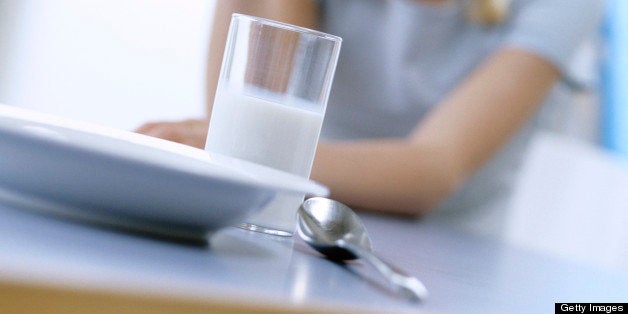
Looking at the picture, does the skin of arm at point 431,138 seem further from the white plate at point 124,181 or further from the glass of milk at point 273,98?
the white plate at point 124,181

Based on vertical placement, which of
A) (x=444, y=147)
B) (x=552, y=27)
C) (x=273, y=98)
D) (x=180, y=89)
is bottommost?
(x=180, y=89)

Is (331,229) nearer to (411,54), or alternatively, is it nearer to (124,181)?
(124,181)

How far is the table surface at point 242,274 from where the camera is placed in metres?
0.35

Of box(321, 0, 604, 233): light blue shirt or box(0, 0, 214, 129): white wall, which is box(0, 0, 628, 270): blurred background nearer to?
box(0, 0, 214, 129): white wall

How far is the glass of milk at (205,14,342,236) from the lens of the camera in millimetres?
700

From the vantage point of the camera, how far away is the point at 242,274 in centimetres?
47

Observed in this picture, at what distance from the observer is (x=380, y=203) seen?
A: 1.46 m

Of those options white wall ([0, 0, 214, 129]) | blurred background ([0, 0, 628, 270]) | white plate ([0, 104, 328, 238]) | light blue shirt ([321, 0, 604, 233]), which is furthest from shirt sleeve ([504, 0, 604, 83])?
white wall ([0, 0, 214, 129])

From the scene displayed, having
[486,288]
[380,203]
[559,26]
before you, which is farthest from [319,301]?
[559,26]

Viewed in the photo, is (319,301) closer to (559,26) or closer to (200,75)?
(559,26)

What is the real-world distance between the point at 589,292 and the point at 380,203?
24.2 inches

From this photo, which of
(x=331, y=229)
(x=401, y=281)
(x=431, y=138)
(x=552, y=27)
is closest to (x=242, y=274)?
(x=401, y=281)

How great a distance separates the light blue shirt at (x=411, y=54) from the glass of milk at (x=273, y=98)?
1009 millimetres

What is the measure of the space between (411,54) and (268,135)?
1.08 metres
